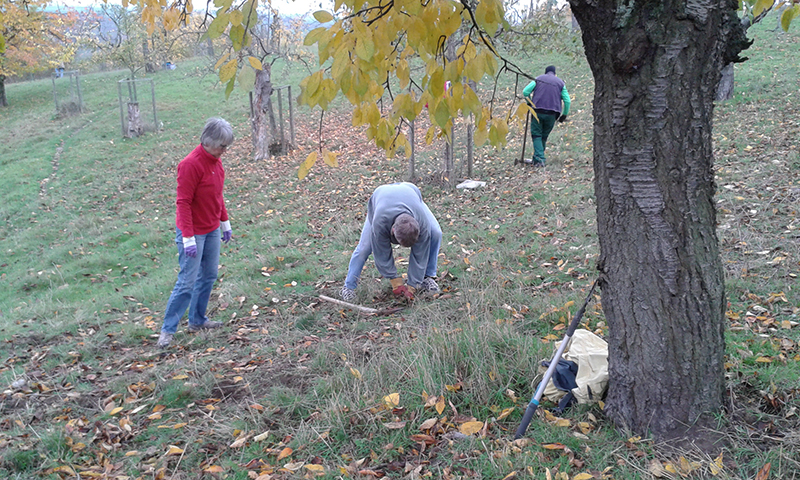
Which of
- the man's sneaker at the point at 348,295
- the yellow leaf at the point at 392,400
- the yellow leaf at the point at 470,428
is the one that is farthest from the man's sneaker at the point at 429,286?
the yellow leaf at the point at 470,428

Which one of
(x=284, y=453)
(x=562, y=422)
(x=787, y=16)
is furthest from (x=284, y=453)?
(x=787, y=16)

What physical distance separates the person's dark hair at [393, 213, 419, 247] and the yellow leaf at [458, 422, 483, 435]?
75.7 inches

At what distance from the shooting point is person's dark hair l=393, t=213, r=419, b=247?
174 inches

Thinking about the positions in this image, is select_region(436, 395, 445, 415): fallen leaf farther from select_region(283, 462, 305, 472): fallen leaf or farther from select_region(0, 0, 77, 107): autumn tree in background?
select_region(0, 0, 77, 107): autumn tree in background

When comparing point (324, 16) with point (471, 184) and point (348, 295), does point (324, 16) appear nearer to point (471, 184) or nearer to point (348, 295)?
point (348, 295)

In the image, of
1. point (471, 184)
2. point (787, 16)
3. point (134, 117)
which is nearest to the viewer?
point (787, 16)

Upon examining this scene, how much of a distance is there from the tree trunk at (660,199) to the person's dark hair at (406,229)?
2056 mm

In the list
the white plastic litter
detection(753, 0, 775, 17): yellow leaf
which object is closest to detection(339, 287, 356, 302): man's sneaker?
detection(753, 0, 775, 17): yellow leaf

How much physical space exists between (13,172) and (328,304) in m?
14.2

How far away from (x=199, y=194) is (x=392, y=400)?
2629 millimetres

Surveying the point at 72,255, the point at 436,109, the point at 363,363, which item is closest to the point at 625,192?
the point at 436,109

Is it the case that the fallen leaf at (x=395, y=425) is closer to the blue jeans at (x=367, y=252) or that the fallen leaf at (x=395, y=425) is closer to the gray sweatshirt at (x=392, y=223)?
the gray sweatshirt at (x=392, y=223)

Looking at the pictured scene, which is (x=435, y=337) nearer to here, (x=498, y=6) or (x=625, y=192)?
(x=625, y=192)

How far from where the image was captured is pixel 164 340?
4793mm
